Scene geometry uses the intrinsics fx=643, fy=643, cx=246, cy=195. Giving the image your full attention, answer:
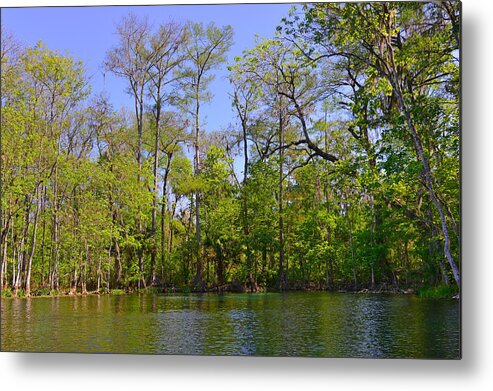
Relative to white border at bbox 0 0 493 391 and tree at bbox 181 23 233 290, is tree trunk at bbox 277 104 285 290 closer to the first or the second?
tree at bbox 181 23 233 290

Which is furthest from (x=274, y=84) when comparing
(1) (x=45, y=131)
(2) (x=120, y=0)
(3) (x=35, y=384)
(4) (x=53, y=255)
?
(3) (x=35, y=384)

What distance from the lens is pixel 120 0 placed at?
5.19 metres

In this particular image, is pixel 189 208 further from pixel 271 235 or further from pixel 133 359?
pixel 133 359

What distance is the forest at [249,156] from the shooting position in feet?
17.5

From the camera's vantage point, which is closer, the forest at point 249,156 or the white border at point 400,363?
the white border at point 400,363

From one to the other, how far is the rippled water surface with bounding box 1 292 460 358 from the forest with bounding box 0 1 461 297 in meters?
0.16

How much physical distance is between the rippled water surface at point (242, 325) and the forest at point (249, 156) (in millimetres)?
159

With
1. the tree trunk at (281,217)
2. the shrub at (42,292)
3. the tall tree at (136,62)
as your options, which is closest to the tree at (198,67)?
the tall tree at (136,62)

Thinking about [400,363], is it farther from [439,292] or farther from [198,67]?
[198,67]

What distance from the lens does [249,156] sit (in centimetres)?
557

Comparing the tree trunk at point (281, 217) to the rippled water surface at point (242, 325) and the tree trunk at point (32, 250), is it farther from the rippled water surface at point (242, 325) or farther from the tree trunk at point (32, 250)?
the tree trunk at point (32, 250)

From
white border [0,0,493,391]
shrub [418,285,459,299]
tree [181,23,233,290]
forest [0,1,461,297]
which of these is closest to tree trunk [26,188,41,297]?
forest [0,1,461,297]

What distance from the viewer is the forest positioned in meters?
5.33

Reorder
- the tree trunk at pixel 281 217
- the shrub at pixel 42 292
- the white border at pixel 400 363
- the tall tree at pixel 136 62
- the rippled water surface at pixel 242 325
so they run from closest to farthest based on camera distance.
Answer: the white border at pixel 400 363 → the rippled water surface at pixel 242 325 → the tall tree at pixel 136 62 → the tree trunk at pixel 281 217 → the shrub at pixel 42 292
